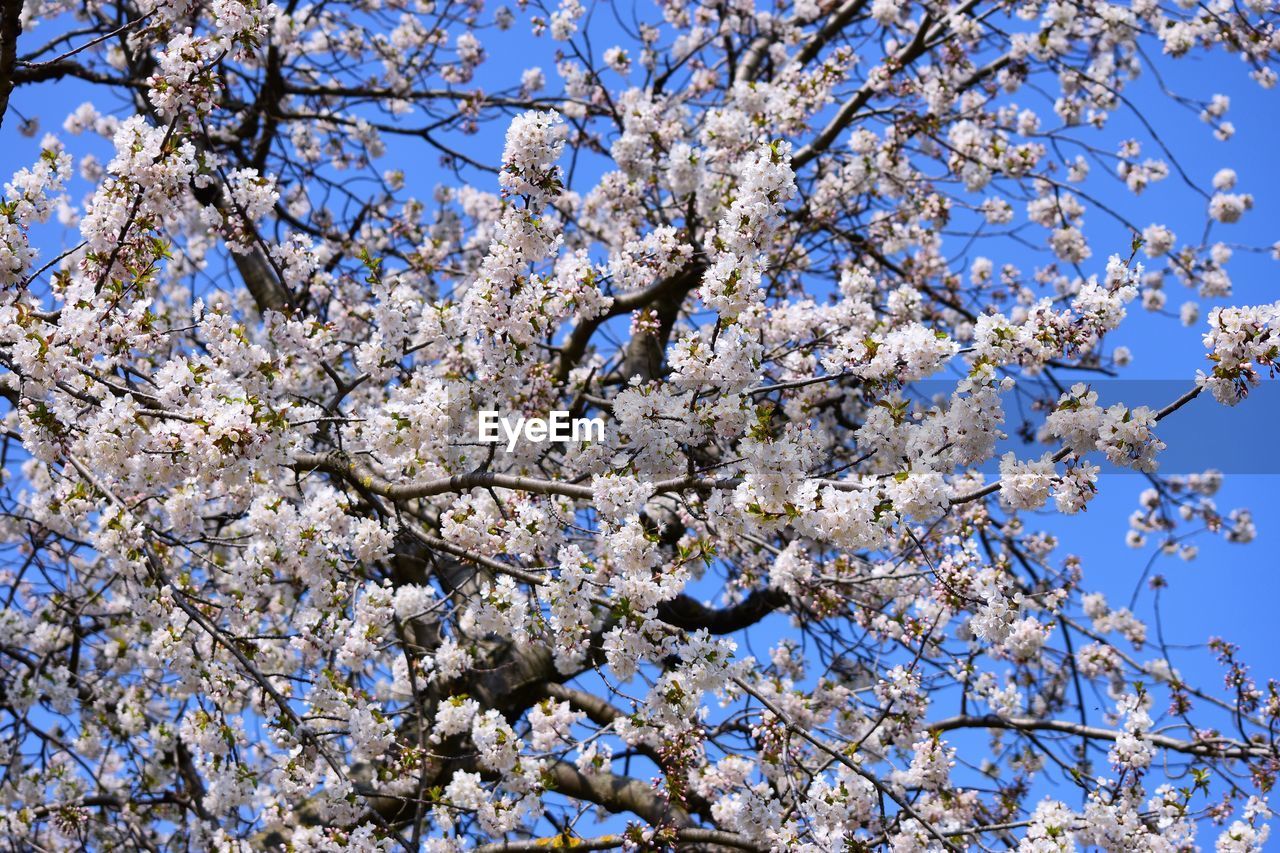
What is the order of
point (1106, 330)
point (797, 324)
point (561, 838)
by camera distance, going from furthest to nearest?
point (797, 324) < point (561, 838) < point (1106, 330)

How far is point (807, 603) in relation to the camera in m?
6.12

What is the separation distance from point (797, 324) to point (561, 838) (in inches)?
112

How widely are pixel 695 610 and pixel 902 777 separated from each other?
2450mm

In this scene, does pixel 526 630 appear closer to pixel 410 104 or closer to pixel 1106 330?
pixel 1106 330

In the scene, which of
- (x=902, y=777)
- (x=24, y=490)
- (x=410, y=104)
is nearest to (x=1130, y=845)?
(x=902, y=777)

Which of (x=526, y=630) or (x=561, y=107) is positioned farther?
(x=561, y=107)

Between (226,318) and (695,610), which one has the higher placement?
(695,610)

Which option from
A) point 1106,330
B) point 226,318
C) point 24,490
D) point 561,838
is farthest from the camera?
point 24,490

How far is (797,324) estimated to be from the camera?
5762 millimetres

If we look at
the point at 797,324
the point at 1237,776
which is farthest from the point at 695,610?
the point at 1237,776

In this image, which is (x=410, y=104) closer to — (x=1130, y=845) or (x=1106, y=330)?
(x=1106, y=330)

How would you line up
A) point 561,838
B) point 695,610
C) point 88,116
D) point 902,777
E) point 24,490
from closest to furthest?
point 561,838
point 902,777
point 695,610
point 24,490
point 88,116

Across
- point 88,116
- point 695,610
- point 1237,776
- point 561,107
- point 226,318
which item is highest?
point 88,116

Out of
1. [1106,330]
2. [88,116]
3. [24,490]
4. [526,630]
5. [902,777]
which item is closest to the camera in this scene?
[1106,330]
